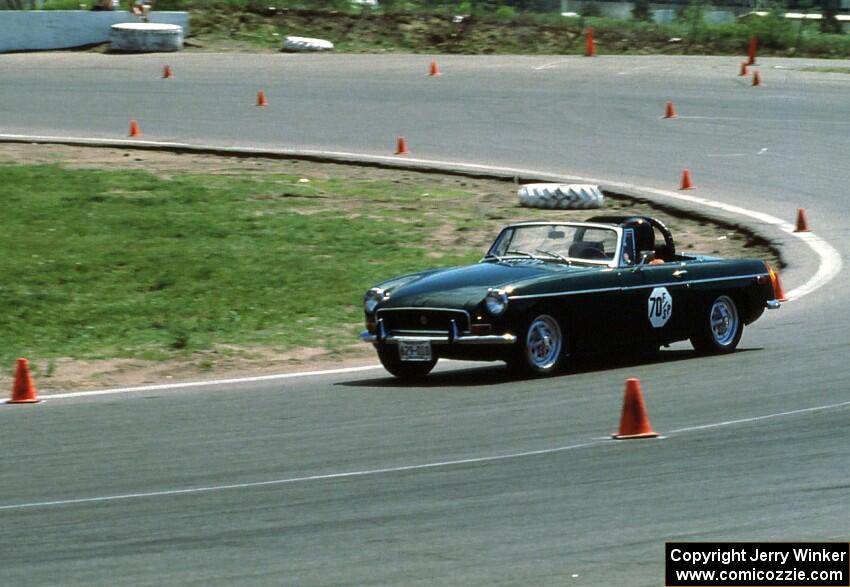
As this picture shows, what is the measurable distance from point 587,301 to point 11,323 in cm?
653

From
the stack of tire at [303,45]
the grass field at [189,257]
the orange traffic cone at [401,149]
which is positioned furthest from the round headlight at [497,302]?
the stack of tire at [303,45]

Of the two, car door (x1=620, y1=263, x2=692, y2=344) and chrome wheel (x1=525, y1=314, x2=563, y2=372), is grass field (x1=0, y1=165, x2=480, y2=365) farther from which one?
car door (x1=620, y1=263, x2=692, y2=344)

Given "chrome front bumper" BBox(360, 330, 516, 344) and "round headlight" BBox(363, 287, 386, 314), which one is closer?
"chrome front bumper" BBox(360, 330, 516, 344)

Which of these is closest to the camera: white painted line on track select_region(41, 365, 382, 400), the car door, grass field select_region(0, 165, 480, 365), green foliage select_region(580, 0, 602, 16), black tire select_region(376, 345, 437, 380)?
black tire select_region(376, 345, 437, 380)

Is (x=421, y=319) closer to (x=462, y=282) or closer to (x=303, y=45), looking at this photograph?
(x=462, y=282)

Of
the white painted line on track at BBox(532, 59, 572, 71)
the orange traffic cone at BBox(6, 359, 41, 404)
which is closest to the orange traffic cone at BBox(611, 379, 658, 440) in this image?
the orange traffic cone at BBox(6, 359, 41, 404)

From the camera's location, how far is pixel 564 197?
2248 centimetres

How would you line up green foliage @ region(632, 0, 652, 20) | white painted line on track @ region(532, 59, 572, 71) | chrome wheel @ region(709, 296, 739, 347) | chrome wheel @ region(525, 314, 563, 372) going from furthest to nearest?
1. green foliage @ region(632, 0, 652, 20)
2. white painted line on track @ region(532, 59, 572, 71)
3. chrome wheel @ region(709, 296, 739, 347)
4. chrome wheel @ region(525, 314, 563, 372)

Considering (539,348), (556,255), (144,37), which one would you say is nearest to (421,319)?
(539,348)

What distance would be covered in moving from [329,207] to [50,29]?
68.5ft

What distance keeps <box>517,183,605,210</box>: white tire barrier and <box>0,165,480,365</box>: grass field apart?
5.37 ft

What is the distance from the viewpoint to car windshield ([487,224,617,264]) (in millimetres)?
13398

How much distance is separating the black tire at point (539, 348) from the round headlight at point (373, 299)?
49.7 inches

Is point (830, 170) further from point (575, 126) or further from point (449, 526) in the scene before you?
point (449, 526)
